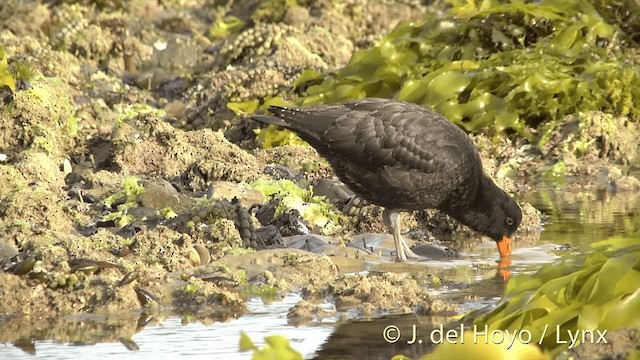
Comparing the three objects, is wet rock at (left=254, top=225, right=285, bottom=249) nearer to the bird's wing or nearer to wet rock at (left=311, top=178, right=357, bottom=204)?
the bird's wing

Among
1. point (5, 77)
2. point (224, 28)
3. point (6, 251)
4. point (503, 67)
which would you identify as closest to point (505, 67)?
point (503, 67)

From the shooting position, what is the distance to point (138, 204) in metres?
10.5

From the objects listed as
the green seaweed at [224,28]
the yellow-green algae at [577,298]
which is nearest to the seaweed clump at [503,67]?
the green seaweed at [224,28]

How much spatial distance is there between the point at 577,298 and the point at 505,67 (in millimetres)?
8429

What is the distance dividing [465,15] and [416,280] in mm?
6730

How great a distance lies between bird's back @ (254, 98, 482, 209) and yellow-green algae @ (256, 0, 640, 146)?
355cm

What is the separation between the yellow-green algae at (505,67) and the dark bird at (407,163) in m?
3.52

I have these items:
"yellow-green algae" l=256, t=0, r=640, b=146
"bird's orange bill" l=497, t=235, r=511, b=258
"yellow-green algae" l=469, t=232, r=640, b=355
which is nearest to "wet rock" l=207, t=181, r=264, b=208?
"bird's orange bill" l=497, t=235, r=511, b=258

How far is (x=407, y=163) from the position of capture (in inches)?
400

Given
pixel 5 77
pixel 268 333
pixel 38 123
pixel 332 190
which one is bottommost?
pixel 268 333

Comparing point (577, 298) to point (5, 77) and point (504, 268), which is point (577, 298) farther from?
point (5, 77)

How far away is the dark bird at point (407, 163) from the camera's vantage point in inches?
398

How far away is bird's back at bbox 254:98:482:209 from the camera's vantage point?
1011cm

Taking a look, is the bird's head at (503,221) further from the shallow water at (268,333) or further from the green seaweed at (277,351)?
the green seaweed at (277,351)
